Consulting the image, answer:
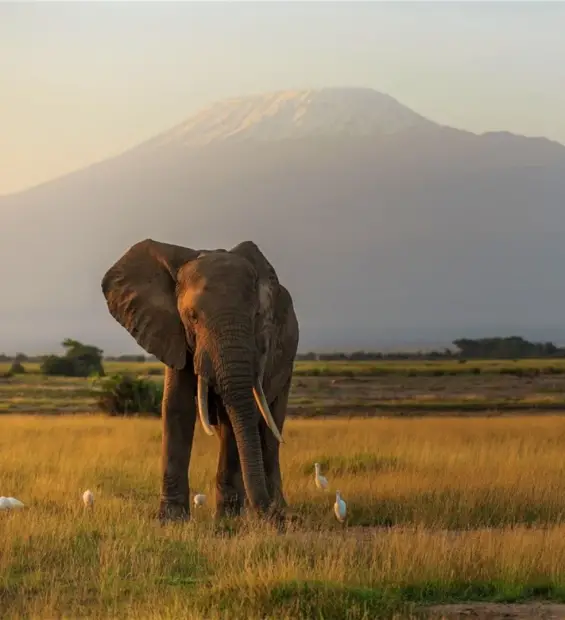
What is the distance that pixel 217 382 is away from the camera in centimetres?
1230

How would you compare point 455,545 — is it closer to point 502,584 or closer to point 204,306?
point 502,584

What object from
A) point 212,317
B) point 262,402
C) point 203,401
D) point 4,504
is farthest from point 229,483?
point 4,504

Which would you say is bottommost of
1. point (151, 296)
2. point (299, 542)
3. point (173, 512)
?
point (173, 512)

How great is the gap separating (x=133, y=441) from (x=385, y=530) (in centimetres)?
1118

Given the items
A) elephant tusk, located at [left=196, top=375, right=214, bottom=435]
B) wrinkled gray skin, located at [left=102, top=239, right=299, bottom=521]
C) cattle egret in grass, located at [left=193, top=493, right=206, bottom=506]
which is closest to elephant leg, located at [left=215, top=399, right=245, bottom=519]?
wrinkled gray skin, located at [left=102, top=239, right=299, bottom=521]

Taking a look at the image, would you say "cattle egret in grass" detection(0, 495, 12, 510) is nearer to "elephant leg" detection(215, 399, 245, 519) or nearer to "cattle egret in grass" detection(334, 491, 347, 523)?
"elephant leg" detection(215, 399, 245, 519)

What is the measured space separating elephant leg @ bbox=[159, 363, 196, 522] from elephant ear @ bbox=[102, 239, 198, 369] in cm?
25

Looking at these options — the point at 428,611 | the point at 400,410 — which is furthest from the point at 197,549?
the point at 400,410

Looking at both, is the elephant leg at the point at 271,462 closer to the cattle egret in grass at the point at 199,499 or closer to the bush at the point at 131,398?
the cattle egret in grass at the point at 199,499

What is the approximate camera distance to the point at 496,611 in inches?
340

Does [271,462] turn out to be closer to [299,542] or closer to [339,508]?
[339,508]

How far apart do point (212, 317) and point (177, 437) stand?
5.69 feet

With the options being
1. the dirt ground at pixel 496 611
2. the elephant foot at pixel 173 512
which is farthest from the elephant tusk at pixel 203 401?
the dirt ground at pixel 496 611

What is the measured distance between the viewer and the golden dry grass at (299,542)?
8484mm
